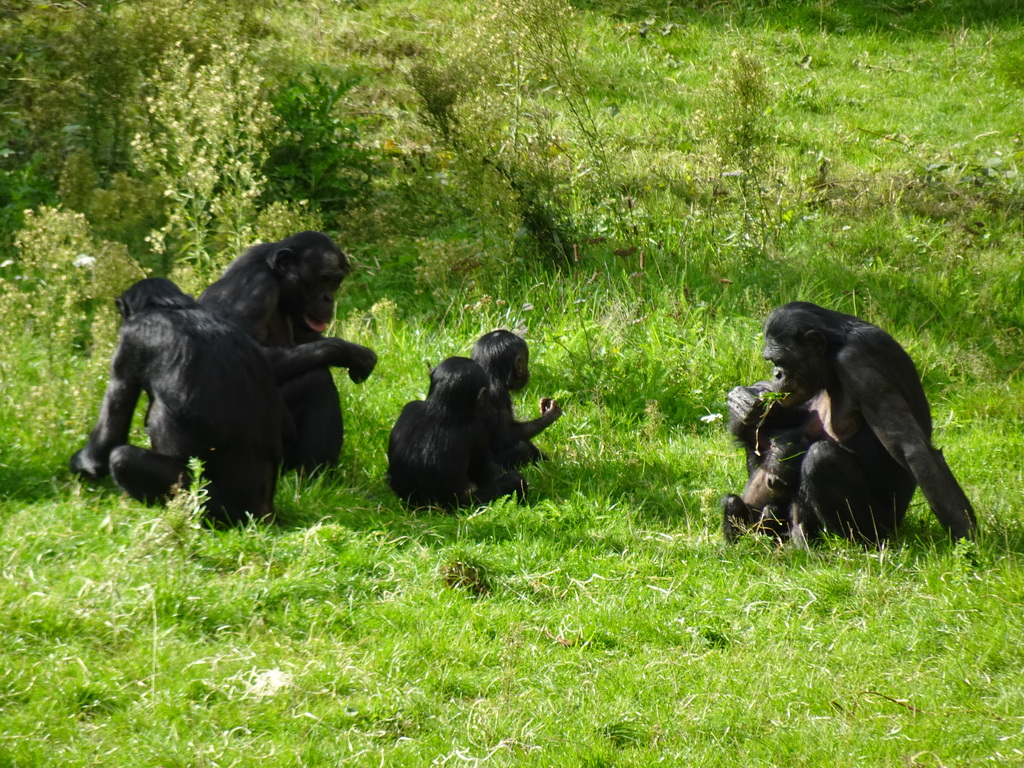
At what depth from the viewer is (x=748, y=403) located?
6.07m

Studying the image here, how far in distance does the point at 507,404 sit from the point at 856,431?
7.63 ft

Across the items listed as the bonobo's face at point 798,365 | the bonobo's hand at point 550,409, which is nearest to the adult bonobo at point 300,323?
the bonobo's hand at point 550,409

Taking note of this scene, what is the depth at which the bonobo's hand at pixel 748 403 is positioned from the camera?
6.05 m

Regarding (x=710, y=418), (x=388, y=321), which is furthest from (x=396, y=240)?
(x=710, y=418)

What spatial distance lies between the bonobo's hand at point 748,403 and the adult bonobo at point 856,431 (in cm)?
6

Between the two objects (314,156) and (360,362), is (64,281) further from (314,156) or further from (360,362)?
(314,156)

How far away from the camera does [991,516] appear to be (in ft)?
19.0

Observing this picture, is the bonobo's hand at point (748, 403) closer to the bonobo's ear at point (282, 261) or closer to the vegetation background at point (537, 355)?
the vegetation background at point (537, 355)

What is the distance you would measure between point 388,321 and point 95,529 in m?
3.48

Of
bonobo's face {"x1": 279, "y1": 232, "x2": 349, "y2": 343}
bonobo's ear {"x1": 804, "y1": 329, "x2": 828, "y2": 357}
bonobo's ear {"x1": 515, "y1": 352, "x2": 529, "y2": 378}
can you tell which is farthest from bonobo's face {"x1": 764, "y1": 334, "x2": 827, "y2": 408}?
bonobo's face {"x1": 279, "y1": 232, "x2": 349, "y2": 343}

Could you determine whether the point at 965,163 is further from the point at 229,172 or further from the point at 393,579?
the point at 393,579

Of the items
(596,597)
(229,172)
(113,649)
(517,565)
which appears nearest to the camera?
(113,649)

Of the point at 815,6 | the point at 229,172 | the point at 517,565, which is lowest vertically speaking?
the point at 517,565

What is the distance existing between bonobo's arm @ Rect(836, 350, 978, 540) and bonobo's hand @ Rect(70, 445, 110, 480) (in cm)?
400
